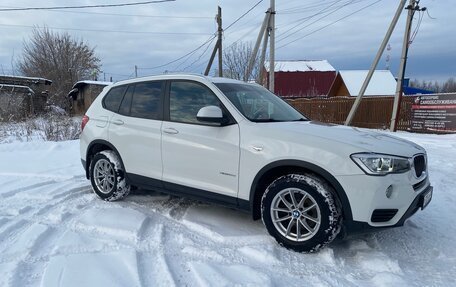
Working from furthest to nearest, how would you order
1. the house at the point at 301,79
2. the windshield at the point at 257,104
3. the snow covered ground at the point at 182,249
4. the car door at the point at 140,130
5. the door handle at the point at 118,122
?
the house at the point at 301,79
the door handle at the point at 118,122
the car door at the point at 140,130
the windshield at the point at 257,104
the snow covered ground at the point at 182,249

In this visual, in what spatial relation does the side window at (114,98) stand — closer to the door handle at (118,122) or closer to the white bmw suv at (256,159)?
the white bmw suv at (256,159)

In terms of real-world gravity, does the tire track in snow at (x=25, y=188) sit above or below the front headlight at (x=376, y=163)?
below

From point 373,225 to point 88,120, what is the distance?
429 centimetres

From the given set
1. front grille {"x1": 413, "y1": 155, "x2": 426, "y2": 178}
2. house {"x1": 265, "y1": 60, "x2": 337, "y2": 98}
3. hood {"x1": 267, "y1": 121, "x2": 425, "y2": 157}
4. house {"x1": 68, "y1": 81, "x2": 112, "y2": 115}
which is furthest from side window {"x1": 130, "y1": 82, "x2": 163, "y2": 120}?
house {"x1": 265, "y1": 60, "x2": 337, "y2": 98}

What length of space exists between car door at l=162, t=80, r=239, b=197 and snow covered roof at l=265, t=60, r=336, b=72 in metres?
42.0

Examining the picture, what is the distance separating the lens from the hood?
11.3 ft

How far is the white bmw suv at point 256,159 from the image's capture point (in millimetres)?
3371

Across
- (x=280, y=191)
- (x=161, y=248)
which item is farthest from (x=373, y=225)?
(x=161, y=248)

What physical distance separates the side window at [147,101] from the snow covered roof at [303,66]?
41580 mm

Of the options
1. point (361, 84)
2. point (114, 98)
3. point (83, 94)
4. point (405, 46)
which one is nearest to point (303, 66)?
point (361, 84)

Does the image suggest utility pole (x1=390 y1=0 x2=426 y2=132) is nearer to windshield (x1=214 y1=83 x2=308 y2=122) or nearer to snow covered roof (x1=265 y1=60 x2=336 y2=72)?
windshield (x1=214 y1=83 x2=308 y2=122)

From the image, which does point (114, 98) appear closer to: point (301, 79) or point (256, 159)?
point (256, 159)

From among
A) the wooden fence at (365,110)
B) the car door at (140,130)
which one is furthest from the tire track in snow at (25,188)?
the wooden fence at (365,110)

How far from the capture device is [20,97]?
23.9m
